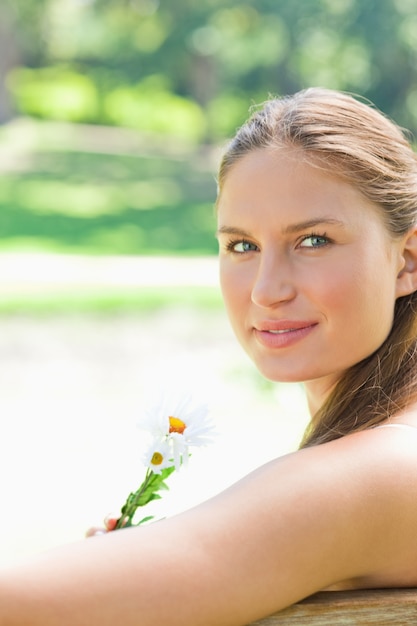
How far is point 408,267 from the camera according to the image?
6.26 feet

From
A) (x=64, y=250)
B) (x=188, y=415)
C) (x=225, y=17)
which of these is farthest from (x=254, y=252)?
(x=225, y=17)

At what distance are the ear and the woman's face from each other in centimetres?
8

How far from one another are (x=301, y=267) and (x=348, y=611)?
0.58m

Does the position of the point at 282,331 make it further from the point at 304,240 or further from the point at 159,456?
the point at 159,456

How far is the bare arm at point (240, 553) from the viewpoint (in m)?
1.25

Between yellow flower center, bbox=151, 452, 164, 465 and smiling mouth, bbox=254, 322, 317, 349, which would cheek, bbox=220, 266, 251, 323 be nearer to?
smiling mouth, bbox=254, 322, 317, 349

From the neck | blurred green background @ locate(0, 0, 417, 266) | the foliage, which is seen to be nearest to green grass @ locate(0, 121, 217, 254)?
blurred green background @ locate(0, 0, 417, 266)

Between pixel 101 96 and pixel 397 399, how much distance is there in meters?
37.2

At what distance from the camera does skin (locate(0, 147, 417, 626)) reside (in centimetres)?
125

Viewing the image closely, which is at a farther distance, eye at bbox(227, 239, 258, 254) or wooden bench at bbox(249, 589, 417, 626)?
eye at bbox(227, 239, 258, 254)

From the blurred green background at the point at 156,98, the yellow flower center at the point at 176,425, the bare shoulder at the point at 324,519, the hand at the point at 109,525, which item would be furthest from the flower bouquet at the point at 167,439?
the blurred green background at the point at 156,98

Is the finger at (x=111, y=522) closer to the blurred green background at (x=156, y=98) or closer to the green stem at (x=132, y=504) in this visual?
the green stem at (x=132, y=504)

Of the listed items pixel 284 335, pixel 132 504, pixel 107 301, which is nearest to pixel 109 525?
pixel 132 504

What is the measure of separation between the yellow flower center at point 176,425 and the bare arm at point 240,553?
23cm
